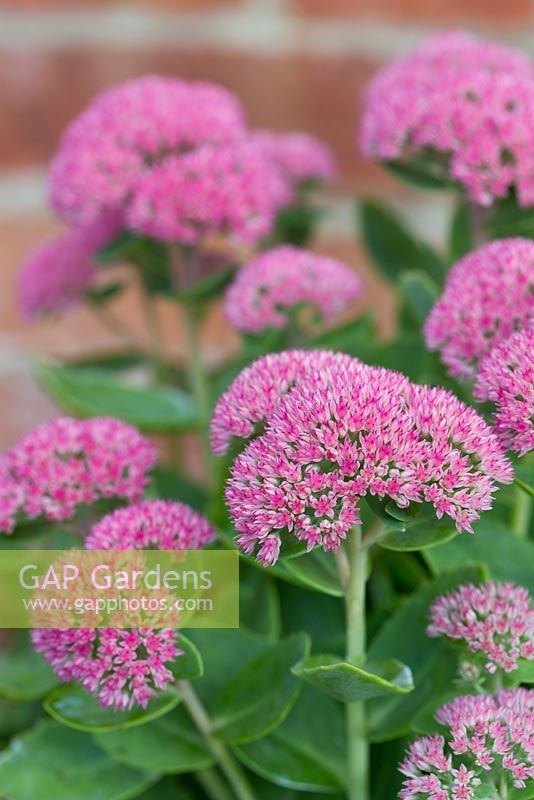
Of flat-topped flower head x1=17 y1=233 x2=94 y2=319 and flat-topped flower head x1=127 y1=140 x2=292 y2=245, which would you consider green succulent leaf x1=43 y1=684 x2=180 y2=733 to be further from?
flat-topped flower head x1=17 y1=233 x2=94 y2=319

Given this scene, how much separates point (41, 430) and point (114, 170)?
25cm

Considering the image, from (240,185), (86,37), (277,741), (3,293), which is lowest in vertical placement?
(277,741)

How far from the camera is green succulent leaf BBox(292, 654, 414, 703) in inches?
15.6

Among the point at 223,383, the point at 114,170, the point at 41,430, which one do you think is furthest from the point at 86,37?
the point at 41,430

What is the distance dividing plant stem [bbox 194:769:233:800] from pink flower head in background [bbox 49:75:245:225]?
0.37 metres

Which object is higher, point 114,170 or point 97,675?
point 114,170

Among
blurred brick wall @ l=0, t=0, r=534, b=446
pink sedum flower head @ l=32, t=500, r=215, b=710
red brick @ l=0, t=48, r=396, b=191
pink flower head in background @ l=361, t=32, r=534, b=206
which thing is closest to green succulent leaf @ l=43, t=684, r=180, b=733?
pink sedum flower head @ l=32, t=500, r=215, b=710

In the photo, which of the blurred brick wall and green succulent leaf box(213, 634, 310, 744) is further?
the blurred brick wall

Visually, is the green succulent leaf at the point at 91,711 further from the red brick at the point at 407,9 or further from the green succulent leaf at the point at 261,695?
the red brick at the point at 407,9

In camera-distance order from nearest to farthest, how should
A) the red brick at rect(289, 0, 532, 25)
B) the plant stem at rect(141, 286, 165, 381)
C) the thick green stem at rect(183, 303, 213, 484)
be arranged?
1. the thick green stem at rect(183, 303, 213, 484)
2. the plant stem at rect(141, 286, 165, 381)
3. the red brick at rect(289, 0, 532, 25)

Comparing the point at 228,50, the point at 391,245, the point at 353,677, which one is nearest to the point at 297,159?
the point at 391,245

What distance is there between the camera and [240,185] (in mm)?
676

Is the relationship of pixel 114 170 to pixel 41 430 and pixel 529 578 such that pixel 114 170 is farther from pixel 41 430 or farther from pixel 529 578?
pixel 529 578

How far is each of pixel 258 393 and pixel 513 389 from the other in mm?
103
